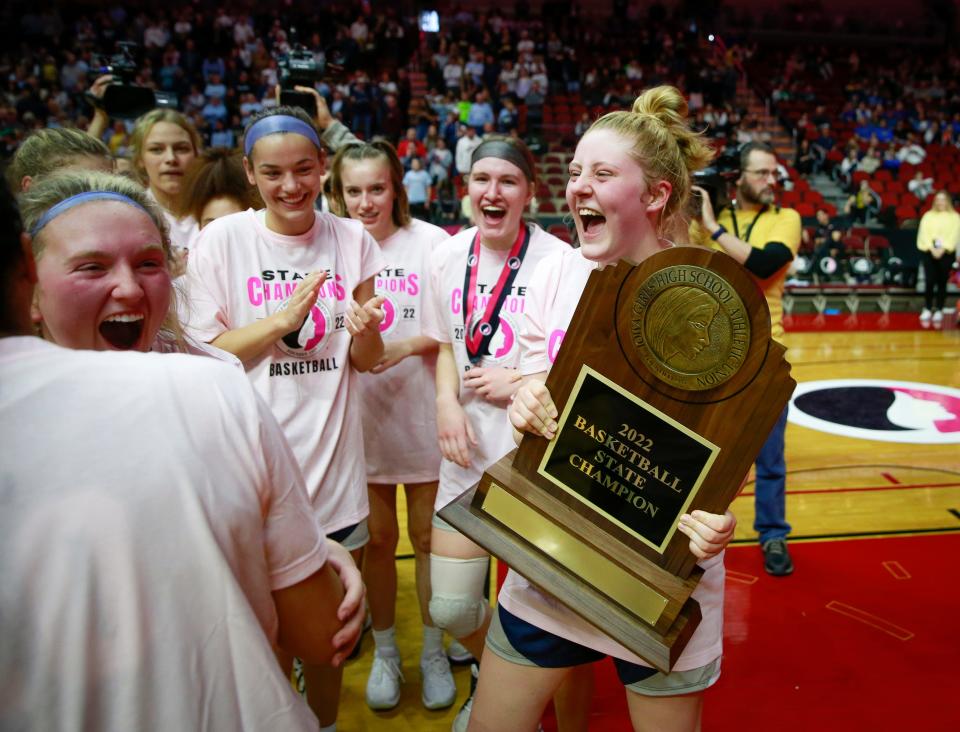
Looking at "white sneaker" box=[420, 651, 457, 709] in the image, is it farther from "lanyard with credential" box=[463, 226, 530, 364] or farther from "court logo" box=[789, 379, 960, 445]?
"court logo" box=[789, 379, 960, 445]

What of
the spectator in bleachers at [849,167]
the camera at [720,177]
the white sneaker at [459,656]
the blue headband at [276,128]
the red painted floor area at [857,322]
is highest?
the spectator in bleachers at [849,167]

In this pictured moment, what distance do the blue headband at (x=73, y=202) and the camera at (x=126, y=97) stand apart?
2904mm

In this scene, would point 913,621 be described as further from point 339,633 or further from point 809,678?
point 339,633

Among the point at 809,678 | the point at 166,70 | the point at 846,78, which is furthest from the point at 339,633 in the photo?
the point at 846,78

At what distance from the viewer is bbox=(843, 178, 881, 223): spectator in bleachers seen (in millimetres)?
13734

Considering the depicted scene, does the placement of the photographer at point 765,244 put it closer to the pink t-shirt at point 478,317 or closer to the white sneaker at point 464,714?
the pink t-shirt at point 478,317

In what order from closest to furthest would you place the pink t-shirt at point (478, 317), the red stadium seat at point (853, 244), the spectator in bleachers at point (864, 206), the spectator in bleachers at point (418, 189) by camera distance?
1. the pink t-shirt at point (478, 317)
2. the red stadium seat at point (853, 244)
3. the spectator in bleachers at point (418, 189)
4. the spectator in bleachers at point (864, 206)

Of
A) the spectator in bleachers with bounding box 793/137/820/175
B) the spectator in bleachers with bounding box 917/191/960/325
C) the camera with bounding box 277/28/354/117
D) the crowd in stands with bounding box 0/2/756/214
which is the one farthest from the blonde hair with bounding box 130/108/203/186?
the spectator in bleachers with bounding box 793/137/820/175

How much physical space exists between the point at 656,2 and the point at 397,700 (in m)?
24.1

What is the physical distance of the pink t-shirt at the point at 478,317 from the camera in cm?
256

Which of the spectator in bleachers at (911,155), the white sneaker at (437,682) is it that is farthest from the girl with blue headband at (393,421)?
the spectator in bleachers at (911,155)

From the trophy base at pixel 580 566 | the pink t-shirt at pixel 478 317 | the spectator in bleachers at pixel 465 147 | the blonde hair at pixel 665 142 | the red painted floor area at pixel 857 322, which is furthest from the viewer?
the spectator in bleachers at pixel 465 147

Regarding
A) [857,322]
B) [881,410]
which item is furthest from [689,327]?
[857,322]

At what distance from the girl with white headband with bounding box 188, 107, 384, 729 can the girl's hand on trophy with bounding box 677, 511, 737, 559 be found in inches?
44.4
